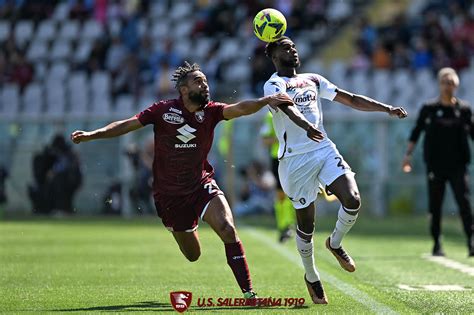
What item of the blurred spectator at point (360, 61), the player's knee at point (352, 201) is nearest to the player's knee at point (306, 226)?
the player's knee at point (352, 201)

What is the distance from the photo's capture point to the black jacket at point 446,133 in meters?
15.1

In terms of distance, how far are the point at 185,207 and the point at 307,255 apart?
1217mm

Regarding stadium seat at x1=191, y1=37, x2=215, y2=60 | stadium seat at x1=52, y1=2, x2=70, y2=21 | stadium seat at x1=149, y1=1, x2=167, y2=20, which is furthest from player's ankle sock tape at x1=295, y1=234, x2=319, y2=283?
stadium seat at x1=52, y1=2, x2=70, y2=21

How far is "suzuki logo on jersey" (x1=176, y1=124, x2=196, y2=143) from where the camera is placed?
33.0 feet

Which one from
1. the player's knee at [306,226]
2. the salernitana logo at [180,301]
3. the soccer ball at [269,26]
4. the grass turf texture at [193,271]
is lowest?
the grass turf texture at [193,271]

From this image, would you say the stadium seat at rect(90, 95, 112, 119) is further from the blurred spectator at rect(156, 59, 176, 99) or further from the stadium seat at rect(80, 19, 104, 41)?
the stadium seat at rect(80, 19, 104, 41)

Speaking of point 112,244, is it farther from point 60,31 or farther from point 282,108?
point 60,31

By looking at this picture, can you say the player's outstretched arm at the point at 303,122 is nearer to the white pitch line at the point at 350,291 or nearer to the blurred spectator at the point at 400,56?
the white pitch line at the point at 350,291

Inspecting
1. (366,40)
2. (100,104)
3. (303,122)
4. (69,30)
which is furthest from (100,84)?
(303,122)

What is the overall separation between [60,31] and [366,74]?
925cm

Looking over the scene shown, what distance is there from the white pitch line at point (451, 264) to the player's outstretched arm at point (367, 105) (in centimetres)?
327

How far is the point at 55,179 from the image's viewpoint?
1109 inches

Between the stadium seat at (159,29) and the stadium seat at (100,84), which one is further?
the stadium seat at (159,29)

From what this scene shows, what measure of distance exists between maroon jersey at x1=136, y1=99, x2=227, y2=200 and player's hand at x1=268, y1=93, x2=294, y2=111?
647 mm
